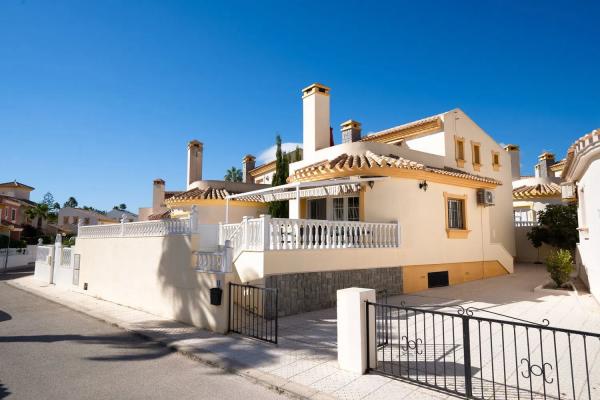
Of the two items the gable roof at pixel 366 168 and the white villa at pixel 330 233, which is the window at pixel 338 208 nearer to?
the white villa at pixel 330 233

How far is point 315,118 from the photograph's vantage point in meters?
16.9

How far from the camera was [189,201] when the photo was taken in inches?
867

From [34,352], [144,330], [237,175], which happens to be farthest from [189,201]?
[237,175]

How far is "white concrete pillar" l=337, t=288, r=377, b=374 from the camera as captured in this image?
5.91 metres

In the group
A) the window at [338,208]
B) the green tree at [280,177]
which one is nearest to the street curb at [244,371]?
the window at [338,208]

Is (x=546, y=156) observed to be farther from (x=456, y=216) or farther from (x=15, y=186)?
(x=15, y=186)

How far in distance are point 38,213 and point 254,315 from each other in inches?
2629

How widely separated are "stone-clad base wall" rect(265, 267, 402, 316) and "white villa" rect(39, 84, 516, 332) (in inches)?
1.4

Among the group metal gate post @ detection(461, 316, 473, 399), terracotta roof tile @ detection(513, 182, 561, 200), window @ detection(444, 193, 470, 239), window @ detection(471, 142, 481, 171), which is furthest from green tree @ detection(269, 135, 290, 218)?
terracotta roof tile @ detection(513, 182, 561, 200)

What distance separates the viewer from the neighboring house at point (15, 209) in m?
47.8

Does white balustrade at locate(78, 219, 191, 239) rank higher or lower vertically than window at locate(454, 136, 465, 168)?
lower

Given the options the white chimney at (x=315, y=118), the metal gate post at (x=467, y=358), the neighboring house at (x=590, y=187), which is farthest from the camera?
the white chimney at (x=315, y=118)

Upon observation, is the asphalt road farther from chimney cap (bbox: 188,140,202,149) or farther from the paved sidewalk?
chimney cap (bbox: 188,140,202,149)

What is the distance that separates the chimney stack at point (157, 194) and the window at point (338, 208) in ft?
81.6
